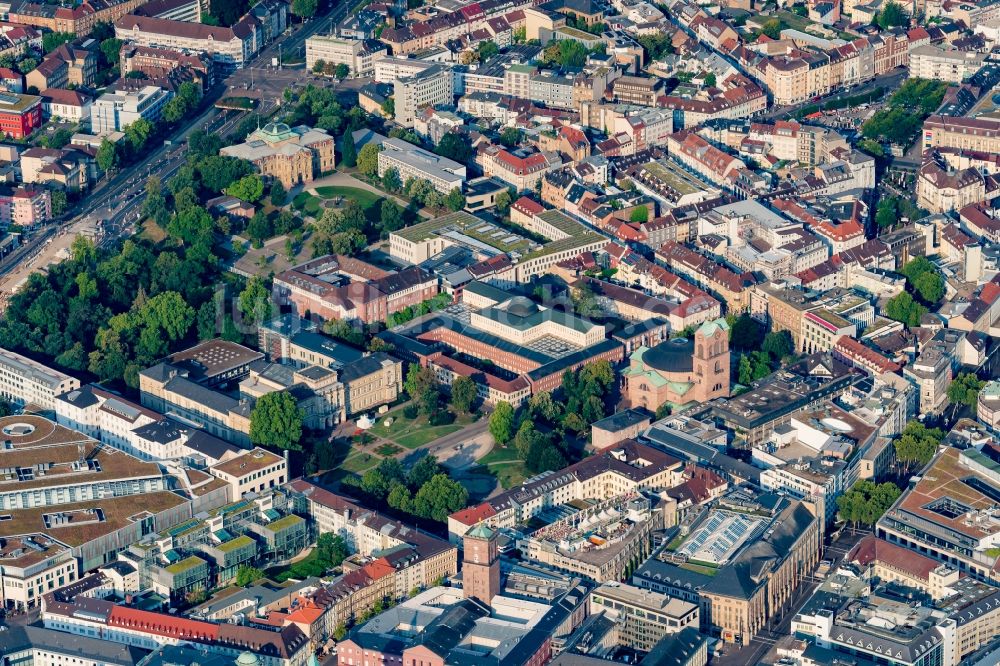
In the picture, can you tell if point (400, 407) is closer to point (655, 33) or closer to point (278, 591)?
point (278, 591)

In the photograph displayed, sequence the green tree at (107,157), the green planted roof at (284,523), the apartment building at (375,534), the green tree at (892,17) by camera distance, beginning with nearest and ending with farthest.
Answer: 1. the apartment building at (375,534)
2. the green planted roof at (284,523)
3. the green tree at (107,157)
4. the green tree at (892,17)

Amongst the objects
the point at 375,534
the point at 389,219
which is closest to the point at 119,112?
the point at 389,219

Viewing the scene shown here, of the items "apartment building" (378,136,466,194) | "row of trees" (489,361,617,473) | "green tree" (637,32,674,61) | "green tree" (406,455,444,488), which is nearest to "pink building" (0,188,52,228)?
"apartment building" (378,136,466,194)

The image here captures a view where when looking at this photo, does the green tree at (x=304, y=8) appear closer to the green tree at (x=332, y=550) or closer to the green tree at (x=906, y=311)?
the green tree at (x=906, y=311)

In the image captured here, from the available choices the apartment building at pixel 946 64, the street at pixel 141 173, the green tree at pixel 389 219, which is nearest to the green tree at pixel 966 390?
the green tree at pixel 389 219

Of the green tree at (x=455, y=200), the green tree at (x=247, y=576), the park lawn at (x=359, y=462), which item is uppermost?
the green tree at (x=455, y=200)

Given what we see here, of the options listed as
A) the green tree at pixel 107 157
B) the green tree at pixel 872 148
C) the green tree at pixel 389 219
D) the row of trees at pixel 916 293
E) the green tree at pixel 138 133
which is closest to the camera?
the row of trees at pixel 916 293
